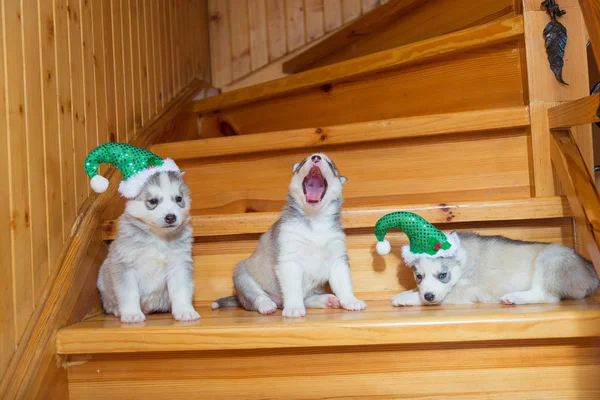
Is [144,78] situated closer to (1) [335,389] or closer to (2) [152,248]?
(2) [152,248]

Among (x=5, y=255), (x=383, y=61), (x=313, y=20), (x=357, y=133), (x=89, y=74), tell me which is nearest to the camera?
(x=5, y=255)

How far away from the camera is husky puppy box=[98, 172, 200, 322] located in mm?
2248

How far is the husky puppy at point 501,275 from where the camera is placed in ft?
6.88

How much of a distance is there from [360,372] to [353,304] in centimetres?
31

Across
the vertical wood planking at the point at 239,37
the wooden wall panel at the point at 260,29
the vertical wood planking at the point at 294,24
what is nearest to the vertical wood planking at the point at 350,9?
the wooden wall panel at the point at 260,29

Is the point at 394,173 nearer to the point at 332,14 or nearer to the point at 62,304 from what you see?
the point at 62,304

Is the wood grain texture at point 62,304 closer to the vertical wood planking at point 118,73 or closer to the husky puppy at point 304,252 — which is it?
the vertical wood planking at point 118,73

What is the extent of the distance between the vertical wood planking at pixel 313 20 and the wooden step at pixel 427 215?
2138 millimetres

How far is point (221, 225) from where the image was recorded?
2457 millimetres

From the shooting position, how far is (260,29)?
4.32 meters

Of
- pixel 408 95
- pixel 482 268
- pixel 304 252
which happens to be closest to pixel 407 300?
pixel 482 268

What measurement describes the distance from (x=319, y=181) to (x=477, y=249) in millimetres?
678

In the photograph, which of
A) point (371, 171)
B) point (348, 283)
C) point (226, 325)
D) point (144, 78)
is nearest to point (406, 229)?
point (348, 283)

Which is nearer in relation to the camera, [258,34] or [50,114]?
[50,114]
